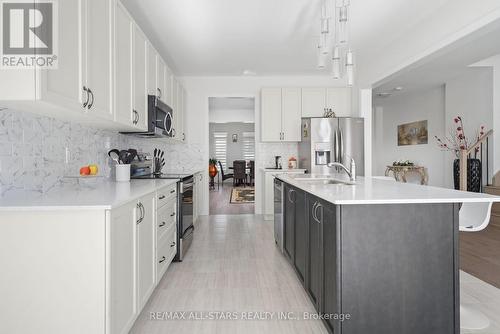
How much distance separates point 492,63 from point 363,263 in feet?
17.6

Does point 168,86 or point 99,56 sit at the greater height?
point 168,86

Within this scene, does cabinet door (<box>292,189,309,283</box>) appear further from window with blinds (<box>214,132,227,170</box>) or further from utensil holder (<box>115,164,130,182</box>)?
window with blinds (<box>214,132,227,170</box>)

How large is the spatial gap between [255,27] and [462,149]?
4059mm

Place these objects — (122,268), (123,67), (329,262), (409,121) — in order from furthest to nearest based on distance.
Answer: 1. (409,121)
2. (123,67)
3. (329,262)
4. (122,268)

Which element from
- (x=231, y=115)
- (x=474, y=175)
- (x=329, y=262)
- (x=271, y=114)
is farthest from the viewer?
(x=231, y=115)

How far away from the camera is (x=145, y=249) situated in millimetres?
1857

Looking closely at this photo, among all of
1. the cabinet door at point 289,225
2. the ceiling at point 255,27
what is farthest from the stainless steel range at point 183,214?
the ceiling at point 255,27

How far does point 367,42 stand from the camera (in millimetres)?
3783

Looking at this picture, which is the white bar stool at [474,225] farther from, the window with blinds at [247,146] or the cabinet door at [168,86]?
the window with blinds at [247,146]

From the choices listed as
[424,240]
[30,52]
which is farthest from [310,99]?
[30,52]

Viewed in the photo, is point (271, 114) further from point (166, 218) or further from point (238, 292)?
point (238, 292)

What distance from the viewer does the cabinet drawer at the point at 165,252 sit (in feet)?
7.16

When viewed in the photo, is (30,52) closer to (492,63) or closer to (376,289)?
(376,289)

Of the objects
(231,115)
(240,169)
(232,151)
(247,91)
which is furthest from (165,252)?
(232,151)
